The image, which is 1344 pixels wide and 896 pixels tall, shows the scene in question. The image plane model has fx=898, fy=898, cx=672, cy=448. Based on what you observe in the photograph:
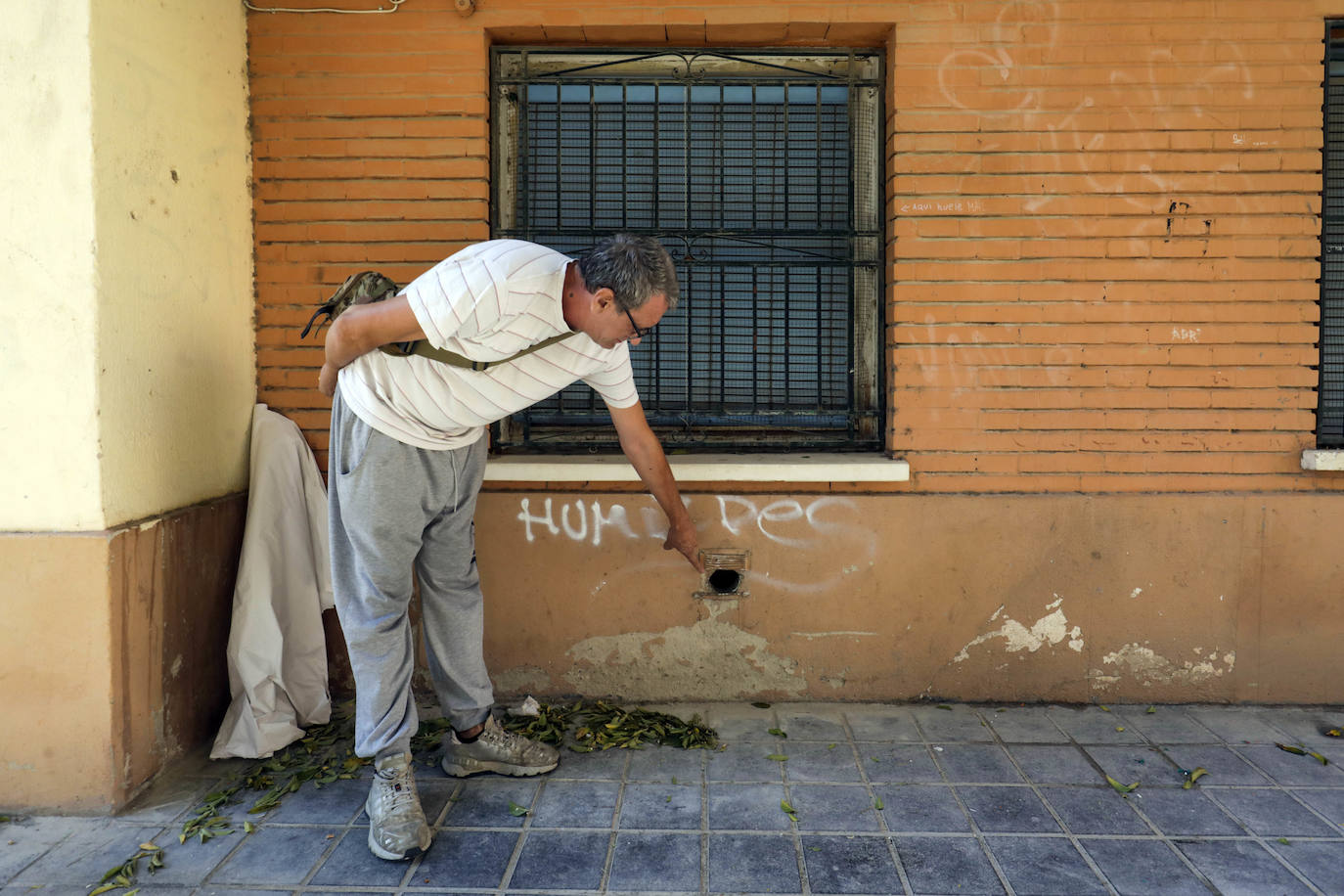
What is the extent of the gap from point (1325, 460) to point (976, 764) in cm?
196

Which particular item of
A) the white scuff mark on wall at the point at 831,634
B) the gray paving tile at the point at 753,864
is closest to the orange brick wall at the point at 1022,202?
the white scuff mark on wall at the point at 831,634

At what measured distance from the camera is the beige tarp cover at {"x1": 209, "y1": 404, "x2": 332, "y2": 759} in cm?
339

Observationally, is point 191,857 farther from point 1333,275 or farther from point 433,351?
point 1333,275

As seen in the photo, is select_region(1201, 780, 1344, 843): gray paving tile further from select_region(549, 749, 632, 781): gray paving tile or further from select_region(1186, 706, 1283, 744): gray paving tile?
select_region(549, 749, 632, 781): gray paving tile

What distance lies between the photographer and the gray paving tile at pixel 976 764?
10.5 ft

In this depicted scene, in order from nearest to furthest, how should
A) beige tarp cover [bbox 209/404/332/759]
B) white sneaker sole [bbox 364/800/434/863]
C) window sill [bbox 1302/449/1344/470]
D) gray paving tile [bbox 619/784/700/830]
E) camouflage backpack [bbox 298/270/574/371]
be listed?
white sneaker sole [bbox 364/800/434/863], camouflage backpack [bbox 298/270/574/371], gray paving tile [bbox 619/784/700/830], beige tarp cover [bbox 209/404/332/759], window sill [bbox 1302/449/1344/470]

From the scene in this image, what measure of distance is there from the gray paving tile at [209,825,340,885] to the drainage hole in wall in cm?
177

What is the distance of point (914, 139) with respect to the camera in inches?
147

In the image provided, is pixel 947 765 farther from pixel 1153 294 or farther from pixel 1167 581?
pixel 1153 294

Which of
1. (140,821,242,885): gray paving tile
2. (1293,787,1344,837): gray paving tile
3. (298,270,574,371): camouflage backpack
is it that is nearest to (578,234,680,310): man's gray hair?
(298,270,574,371): camouflage backpack

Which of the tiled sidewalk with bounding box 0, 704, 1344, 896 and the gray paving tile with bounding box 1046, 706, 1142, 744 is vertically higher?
the gray paving tile with bounding box 1046, 706, 1142, 744

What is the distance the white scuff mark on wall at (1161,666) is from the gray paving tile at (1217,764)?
16.3 inches

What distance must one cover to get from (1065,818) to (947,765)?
46 centimetres

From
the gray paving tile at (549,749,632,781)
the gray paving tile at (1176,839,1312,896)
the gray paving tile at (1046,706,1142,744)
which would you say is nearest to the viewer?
the gray paving tile at (1176,839,1312,896)
